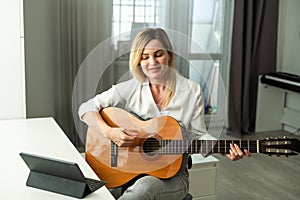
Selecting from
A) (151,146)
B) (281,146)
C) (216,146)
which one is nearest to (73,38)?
(151,146)

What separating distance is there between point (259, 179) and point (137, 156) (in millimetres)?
1726

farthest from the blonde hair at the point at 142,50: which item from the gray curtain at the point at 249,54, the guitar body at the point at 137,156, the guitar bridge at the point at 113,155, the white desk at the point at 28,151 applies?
the gray curtain at the point at 249,54

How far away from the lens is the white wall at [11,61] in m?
2.51

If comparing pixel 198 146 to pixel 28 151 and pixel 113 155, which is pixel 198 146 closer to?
pixel 113 155

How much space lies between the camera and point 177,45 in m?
3.97

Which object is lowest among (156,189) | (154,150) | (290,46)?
(156,189)

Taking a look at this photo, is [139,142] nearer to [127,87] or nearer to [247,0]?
[127,87]

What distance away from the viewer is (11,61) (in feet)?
8.40

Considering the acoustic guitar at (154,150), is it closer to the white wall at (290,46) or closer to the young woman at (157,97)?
the young woman at (157,97)

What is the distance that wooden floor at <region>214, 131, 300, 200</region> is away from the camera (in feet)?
10.00

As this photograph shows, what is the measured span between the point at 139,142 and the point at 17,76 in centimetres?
105

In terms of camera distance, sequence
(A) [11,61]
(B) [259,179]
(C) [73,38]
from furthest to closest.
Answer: (C) [73,38] → (B) [259,179] → (A) [11,61]

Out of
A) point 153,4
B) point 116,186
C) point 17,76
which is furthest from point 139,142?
point 153,4

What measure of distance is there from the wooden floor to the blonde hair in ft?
4.19
